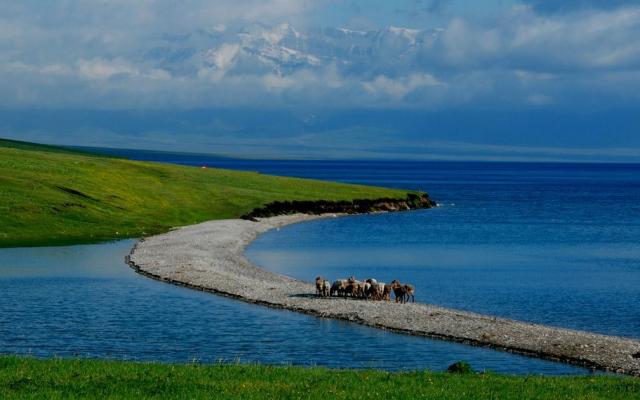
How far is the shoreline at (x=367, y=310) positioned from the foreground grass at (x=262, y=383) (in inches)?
446

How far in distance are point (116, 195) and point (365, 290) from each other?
73.9m

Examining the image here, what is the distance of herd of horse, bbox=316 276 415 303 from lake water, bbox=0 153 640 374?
4537 mm

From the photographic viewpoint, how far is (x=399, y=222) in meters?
151

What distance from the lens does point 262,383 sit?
3309 cm

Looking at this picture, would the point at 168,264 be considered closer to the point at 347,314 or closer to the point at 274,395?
the point at 347,314

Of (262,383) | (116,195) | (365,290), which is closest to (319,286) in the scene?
(365,290)

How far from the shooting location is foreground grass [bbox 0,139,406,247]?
360ft

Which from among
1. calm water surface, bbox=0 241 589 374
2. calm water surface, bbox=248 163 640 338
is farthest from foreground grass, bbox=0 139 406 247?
calm water surface, bbox=0 241 589 374

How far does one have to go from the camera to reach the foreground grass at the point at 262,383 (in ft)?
100

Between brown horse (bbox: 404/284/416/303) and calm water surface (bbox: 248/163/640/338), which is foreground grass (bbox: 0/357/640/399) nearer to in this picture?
calm water surface (bbox: 248/163/640/338)

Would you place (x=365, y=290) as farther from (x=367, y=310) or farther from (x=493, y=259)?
(x=493, y=259)

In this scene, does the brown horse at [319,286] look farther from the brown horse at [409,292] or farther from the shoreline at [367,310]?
the brown horse at [409,292]

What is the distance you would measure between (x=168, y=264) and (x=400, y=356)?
41.2m

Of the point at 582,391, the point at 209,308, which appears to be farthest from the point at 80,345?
the point at 582,391
